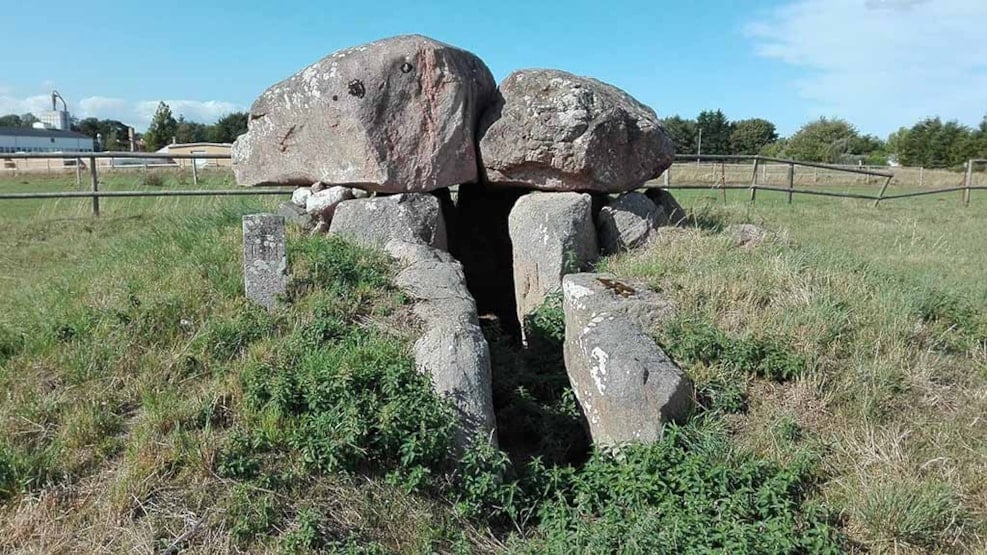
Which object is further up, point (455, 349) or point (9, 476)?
point (455, 349)

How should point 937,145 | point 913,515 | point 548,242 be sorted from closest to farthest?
point 913,515
point 548,242
point 937,145

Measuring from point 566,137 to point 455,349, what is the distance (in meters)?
2.66

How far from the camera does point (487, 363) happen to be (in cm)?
391

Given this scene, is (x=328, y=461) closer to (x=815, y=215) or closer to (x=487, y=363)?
(x=487, y=363)

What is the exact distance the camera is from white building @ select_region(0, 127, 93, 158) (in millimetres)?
63031

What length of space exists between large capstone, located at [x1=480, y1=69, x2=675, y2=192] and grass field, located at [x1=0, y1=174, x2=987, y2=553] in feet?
4.23

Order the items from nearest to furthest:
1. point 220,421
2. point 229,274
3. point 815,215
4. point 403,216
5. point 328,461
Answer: point 328,461 → point 220,421 → point 229,274 → point 403,216 → point 815,215

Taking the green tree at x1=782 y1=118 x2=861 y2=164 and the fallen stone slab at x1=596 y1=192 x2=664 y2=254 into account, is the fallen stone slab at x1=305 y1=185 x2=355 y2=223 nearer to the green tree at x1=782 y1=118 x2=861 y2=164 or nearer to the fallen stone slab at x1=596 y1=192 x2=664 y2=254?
the fallen stone slab at x1=596 y1=192 x2=664 y2=254

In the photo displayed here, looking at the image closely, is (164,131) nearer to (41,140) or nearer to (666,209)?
(41,140)

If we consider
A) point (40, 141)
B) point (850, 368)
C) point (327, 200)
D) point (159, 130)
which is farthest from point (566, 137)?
point (40, 141)

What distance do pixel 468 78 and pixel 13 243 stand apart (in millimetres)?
6370

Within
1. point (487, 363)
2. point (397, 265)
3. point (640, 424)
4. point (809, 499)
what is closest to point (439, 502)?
point (487, 363)

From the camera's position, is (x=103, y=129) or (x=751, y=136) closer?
(x=751, y=136)

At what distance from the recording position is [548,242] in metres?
5.69
